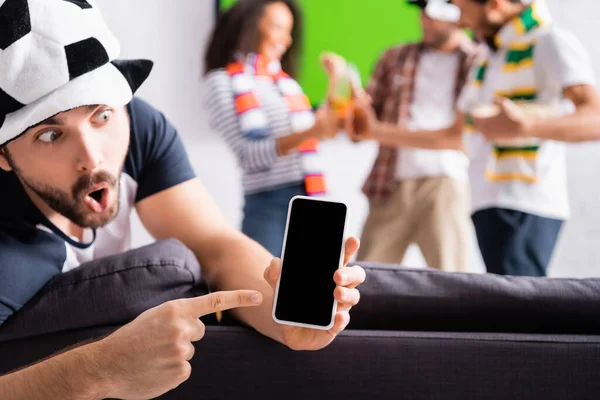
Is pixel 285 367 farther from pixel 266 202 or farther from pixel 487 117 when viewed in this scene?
pixel 266 202

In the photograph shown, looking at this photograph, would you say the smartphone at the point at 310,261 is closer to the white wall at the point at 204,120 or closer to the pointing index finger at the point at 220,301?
the pointing index finger at the point at 220,301

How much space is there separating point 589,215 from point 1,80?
3.04 m

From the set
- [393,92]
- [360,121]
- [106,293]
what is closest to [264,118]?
[360,121]

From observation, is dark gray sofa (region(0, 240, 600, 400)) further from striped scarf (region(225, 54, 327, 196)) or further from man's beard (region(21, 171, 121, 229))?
striped scarf (region(225, 54, 327, 196))

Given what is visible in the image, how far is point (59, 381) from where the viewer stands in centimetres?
68

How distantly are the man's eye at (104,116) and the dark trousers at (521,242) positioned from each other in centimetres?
116

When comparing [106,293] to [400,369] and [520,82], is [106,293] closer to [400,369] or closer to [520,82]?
[400,369]

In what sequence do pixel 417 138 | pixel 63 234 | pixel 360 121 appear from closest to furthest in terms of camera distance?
pixel 63 234
pixel 417 138
pixel 360 121

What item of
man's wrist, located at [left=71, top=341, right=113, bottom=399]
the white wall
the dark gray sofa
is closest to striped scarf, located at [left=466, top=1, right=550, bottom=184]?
the dark gray sofa

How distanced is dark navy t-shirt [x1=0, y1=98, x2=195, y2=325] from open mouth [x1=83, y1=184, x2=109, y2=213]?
3.3 inches

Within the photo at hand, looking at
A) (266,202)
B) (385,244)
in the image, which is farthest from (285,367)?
(385,244)

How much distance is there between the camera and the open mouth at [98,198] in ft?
3.32

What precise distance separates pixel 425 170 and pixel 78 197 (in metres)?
1.54

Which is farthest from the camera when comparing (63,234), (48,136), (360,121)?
(360,121)
